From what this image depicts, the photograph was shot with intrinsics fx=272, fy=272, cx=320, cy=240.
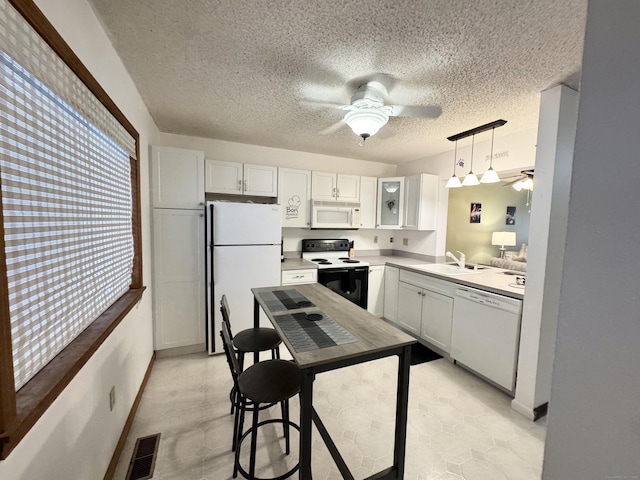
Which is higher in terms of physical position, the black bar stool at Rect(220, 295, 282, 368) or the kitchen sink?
the kitchen sink

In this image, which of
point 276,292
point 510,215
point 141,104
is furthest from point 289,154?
point 510,215

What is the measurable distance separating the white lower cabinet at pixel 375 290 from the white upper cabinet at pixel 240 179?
1.63 meters

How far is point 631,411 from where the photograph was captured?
395mm

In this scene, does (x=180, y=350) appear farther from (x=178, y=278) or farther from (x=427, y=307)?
(x=427, y=307)

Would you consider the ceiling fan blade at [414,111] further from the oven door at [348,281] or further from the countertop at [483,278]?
the oven door at [348,281]

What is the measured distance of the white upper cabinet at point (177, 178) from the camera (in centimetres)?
261

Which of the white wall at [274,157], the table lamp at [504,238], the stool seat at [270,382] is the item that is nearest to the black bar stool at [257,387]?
the stool seat at [270,382]

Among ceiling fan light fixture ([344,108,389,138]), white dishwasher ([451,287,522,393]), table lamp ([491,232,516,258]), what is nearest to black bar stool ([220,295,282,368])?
ceiling fan light fixture ([344,108,389,138])

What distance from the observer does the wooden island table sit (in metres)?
1.17

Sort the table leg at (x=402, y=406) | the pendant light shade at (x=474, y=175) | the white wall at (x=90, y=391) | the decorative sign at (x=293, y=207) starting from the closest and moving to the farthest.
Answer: the white wall at (x=90, y=391)
the table leg at (x=402, y=406)
the pendant light shade at (x=474, y=175)
the decorative sign at (x=293, y=207)

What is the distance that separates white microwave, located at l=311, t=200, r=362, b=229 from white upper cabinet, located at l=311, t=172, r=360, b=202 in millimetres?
80

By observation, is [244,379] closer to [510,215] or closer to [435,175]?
[435,175]

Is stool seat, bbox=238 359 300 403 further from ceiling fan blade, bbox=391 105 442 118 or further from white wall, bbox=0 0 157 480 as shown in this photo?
ceiling fan blade, bbox=391 105 442 118

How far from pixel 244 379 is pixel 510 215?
258 inches
